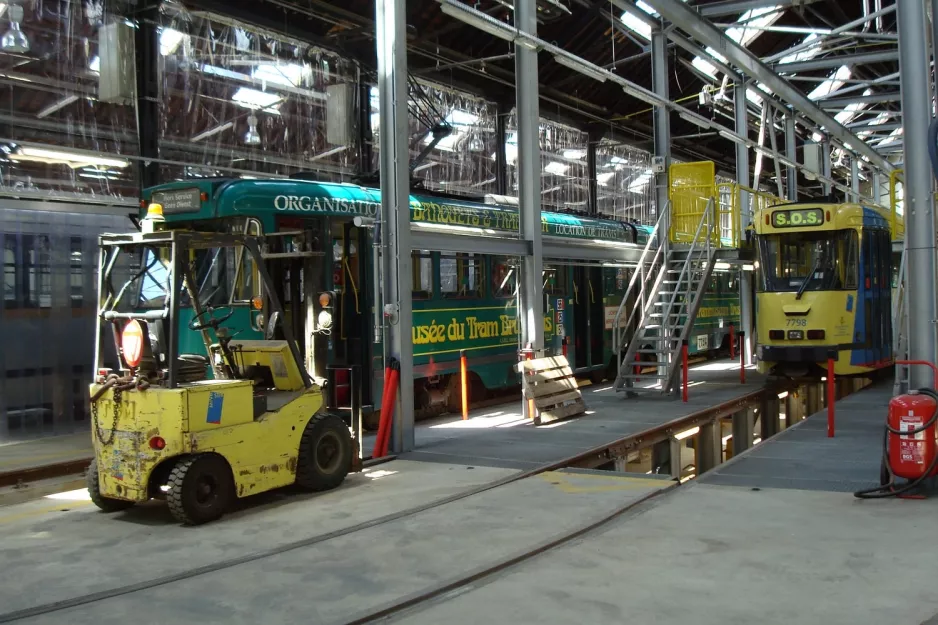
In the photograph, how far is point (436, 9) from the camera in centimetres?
1842

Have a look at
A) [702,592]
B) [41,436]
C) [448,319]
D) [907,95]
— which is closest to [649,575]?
[702,592]

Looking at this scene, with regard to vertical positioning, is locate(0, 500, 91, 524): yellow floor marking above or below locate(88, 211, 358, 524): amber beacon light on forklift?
below

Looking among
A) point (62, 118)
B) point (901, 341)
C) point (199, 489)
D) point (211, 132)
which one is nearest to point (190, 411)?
point (199, 489)

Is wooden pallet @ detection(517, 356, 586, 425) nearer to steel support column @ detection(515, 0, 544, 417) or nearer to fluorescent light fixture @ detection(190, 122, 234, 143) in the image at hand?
steel support column @ detection(515, 0, 544, 417)

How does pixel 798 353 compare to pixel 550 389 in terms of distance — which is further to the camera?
pixel 798 353

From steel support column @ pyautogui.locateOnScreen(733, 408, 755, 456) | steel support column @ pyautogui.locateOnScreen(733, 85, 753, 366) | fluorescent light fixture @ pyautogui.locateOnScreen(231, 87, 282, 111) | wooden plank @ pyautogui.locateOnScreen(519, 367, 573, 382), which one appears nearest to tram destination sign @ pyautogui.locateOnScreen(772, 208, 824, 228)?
steel support column @ pyautogui.locateOnScreen(733, 408, 755, 456)

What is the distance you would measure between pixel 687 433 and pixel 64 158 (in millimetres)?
9607

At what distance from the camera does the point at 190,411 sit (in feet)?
22.6

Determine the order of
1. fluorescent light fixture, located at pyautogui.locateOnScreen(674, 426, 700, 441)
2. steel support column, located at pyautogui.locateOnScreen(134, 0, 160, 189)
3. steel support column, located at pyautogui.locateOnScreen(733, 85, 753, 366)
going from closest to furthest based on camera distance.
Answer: fluorescent light fixture, located at pyautogui.locateOnScreen(674, 426, 700, 441) < steel support column, located at pyautogui.locateOnScreen(134, 0, 160, 189) < steel support column, located at pyautogui.locateOnScreen(733, 85, 753, 366)

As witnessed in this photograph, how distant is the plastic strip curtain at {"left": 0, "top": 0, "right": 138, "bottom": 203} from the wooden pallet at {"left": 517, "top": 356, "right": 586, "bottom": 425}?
6691mm

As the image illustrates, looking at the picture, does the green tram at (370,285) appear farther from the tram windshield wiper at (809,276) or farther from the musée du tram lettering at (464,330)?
the tram windshield wiper at (809,276)

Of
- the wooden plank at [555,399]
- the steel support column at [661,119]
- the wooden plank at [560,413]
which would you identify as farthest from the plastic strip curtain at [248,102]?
the steel support column at [661,119]

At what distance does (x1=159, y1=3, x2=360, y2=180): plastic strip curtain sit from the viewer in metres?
14.3

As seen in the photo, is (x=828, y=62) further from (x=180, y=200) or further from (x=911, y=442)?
(x=180, y=200)
